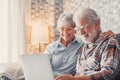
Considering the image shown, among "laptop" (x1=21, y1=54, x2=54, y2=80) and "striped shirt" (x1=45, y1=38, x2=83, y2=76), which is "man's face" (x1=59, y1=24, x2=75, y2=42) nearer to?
"striped shirt" (x1=45, y1=38, x2=83, y2=76)

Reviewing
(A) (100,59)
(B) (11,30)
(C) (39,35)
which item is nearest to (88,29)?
(A) (100,59)

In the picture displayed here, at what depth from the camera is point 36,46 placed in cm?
471

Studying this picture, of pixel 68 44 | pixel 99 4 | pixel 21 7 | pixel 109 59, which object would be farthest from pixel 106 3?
pixel 109 59

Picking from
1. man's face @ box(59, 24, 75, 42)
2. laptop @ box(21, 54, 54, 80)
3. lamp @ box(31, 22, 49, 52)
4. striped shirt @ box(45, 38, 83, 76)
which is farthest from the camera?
lamp @ box(31, 22, 49, 52)

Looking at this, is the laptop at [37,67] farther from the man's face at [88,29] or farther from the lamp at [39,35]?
the lamp at [39,35]

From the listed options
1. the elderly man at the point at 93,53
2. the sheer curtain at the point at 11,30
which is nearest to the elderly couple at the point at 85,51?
the elderly man at the point at 93,53

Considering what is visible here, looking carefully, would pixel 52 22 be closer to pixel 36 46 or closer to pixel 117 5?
pixel 36 46

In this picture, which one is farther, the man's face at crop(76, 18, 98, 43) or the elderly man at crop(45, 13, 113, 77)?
the elderly man at crop(45, 13, 113, 77)

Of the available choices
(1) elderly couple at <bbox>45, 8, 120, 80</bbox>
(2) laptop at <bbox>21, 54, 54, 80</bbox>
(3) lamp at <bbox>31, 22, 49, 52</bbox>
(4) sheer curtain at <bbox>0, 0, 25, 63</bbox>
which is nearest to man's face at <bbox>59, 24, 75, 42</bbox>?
(1) elderly couple at <bbox>45, 8, 120, 80</bbox>

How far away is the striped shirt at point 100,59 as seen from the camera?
82.4 inches

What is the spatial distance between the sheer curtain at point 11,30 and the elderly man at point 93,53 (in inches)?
82.9

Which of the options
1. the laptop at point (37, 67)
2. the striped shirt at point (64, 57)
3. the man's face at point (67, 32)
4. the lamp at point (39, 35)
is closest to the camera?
the laptop at point (37, 67)

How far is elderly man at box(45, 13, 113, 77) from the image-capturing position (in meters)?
2.79

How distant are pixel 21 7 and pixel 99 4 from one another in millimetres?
1375
